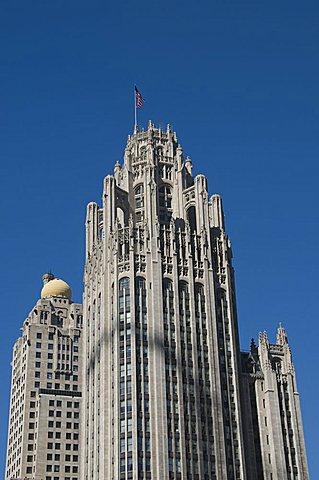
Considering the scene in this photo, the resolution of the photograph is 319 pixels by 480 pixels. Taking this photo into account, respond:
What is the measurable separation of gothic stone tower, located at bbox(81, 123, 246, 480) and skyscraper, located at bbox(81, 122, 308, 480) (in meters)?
0.21

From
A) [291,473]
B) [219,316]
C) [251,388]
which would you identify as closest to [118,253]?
[219,316]

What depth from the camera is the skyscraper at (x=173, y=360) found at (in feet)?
471

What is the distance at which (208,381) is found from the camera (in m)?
153

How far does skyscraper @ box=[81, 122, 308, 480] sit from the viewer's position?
5655 inches

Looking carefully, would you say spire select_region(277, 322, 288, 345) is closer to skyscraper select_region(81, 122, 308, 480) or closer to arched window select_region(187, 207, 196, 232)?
skyscraper select_region(81, 122, 308, 480)

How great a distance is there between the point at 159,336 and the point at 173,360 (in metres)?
4.71

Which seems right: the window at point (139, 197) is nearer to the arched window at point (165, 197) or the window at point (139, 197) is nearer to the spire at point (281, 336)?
the arched window at point (165, 197)

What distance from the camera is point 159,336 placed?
151750mm

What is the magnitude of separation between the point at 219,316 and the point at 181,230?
59.9ft

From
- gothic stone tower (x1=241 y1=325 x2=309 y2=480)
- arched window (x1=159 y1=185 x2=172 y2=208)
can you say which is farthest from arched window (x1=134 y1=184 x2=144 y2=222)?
gothic stone tower (x1=241 y1=325 x2=309 y2=480)

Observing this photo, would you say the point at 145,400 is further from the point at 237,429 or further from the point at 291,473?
the point at 291,473

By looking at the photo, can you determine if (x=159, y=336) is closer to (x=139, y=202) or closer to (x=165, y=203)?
(x=139, y=202)

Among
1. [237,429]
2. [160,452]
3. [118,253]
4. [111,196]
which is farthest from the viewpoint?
[111,196]

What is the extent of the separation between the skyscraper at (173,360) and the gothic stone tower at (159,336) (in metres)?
0.21
